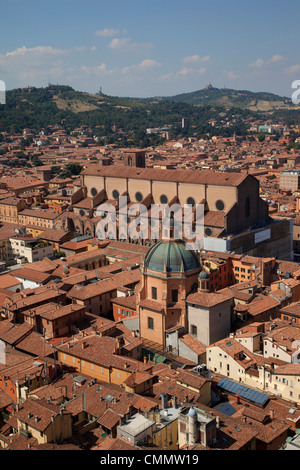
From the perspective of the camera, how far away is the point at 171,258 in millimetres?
34938

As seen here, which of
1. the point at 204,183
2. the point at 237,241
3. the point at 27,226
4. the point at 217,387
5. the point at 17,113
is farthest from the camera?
the point at 17,113

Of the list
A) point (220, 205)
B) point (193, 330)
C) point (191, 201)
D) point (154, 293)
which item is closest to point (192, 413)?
point (193, 330)

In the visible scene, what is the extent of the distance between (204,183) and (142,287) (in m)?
20.4

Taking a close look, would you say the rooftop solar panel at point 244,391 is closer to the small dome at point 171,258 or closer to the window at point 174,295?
the window at point 174,295

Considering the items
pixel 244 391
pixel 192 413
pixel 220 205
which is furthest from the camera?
pixel 220 205

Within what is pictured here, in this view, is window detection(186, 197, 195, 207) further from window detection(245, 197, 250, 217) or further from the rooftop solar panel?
the rooftop solar panel

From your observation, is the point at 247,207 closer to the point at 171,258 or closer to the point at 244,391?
the point at 171,258

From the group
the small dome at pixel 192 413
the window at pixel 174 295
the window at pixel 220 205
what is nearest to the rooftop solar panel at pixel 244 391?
the window at pixel 174 295

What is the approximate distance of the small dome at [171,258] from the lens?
34.8m

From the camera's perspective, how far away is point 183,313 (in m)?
34.7

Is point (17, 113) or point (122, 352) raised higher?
point (17, 113)

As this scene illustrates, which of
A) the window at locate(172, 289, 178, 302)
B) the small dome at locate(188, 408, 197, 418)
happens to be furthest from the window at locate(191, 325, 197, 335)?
the small dome at locate(188, 408, 197, 418)
